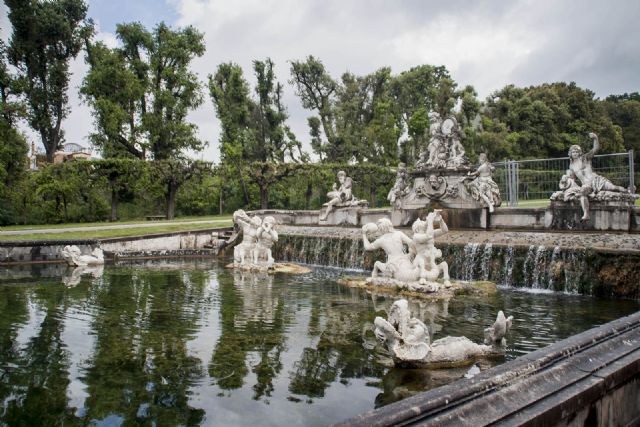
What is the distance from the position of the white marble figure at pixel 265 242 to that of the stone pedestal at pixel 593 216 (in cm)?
879

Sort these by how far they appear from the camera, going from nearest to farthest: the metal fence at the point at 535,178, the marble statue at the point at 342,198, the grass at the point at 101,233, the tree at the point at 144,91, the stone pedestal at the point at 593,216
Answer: the stone pedestal at the point at 593,216
the metal fence at the point at 535,178
the grass at the point at 101,233
the marble statue at the point at 342,198
the tree at the point at 144,91

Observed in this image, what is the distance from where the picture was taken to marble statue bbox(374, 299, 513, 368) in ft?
19.4

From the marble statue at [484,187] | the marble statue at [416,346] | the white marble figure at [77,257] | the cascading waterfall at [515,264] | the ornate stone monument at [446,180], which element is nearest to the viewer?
the marble statue at [416,346]

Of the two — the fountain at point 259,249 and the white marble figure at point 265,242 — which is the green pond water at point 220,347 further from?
the white marble figure at point 265,242

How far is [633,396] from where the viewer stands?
3.80m

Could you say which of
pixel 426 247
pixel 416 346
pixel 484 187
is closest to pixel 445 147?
pixel 484 187

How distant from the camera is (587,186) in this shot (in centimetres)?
1452

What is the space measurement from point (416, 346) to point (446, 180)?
45.3ft

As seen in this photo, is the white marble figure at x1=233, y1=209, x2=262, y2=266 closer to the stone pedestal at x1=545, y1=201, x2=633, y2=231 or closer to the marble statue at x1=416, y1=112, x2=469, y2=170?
the marble statue at x1=416, y1=112, x2=469, y2=170

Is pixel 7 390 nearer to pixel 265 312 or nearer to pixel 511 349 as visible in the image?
pixel 265 312

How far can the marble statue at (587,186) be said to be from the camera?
1430 cm

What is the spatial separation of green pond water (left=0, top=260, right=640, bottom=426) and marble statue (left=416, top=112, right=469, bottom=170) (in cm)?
Result: 840

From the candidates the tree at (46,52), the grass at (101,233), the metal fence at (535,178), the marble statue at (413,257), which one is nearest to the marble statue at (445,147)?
the metal fence at (535,178)

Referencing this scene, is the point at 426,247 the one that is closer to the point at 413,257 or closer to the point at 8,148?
Answer: the point at 413,257
